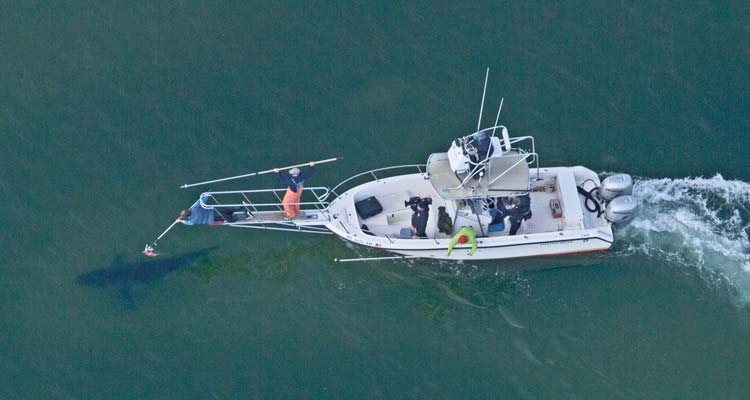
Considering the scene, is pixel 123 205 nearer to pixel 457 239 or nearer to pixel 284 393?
pixel 284 393

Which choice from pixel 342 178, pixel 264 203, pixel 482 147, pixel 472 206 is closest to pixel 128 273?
pixel 264 203

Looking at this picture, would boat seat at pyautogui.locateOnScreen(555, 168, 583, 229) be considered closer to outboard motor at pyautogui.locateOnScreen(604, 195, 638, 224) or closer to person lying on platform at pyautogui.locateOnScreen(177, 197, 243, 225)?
outboard motor at pyautogui.locateOnScreen(604, 195, 638, 224)

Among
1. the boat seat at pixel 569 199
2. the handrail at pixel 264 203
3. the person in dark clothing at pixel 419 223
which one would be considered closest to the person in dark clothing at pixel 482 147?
the person in dark clothing at pixel 419 223

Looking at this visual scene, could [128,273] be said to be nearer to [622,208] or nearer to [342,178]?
[342,178]

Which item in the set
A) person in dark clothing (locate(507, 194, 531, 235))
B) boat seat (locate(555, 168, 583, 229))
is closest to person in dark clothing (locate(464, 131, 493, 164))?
person in dark clothing (locate(507, 194, 531, 235))

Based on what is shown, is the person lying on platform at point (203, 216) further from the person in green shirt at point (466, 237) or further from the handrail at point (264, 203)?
the person in green shirt at point (466, 237)

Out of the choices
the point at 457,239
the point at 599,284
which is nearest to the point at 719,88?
the point at 599,284
